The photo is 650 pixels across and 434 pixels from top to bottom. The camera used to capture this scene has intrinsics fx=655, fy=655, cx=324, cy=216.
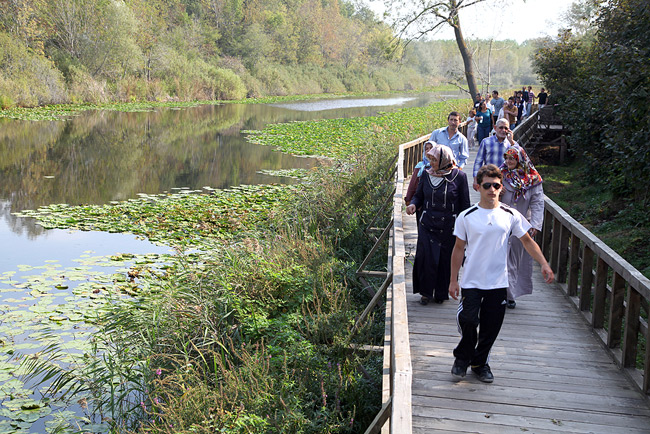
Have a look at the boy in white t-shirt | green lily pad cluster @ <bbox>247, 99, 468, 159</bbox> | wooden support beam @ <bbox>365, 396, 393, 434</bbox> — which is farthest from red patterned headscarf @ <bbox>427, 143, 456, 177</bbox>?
green lily pad cluster @ <bbox>247, 99, 468, 159</bbox>

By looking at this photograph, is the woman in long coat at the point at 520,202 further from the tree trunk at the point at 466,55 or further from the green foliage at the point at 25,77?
the green foliage at the point at 25,77

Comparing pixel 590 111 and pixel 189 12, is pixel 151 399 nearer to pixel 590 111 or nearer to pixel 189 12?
pixel 590 111

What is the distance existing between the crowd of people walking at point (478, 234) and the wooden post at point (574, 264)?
22.9 inches

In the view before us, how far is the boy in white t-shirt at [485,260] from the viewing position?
480 cm

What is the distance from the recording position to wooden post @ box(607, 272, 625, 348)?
220 inches


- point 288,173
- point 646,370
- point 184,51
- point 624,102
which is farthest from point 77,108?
point 646,370

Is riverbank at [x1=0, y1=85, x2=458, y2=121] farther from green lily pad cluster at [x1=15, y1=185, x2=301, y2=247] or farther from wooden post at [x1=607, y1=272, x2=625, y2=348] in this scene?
wooden post at [x1=607, y1=272, x2=625, y2=348]

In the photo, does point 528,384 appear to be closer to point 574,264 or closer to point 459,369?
point 459,369

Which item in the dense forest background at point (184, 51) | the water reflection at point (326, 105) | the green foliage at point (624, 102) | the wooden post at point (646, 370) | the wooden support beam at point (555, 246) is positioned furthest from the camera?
the water reflection at point (326, 105)

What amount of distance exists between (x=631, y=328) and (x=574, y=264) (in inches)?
71.6

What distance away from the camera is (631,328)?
17.1 ft

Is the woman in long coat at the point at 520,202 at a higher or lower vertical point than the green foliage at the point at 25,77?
lower

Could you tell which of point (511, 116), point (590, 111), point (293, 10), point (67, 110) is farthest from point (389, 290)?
point (293, 10)

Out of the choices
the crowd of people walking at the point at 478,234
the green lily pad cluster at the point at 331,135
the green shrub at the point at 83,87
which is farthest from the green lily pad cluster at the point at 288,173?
the green shrub at the point at 83,87
